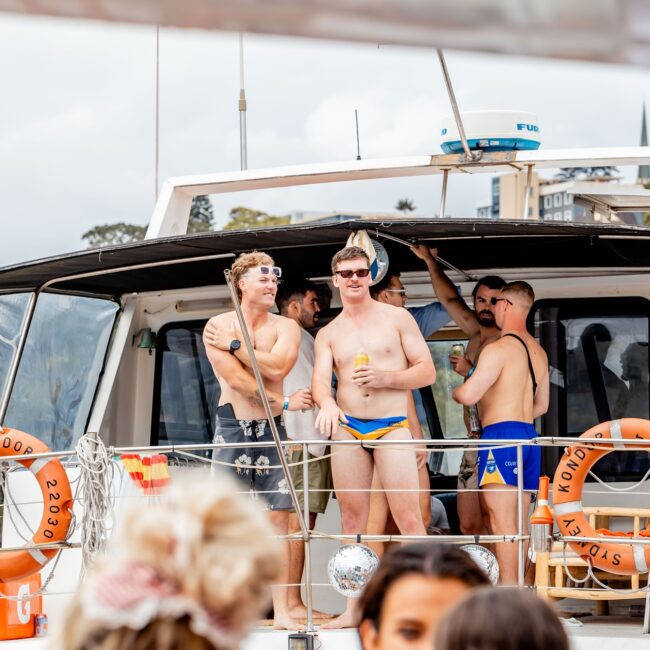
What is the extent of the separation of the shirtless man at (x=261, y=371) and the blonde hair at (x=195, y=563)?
4.94 m

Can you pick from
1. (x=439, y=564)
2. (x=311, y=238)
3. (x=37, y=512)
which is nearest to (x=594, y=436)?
(x=311, y=238)

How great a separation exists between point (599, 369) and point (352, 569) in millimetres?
2620

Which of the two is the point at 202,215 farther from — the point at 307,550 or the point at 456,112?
the point at 307,550

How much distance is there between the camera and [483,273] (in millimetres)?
7926

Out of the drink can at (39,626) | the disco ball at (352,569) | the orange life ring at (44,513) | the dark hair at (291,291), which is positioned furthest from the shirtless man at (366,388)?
the drink can at (39,626)

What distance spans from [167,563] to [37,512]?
244 inches

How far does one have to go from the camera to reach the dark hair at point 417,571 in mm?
2422

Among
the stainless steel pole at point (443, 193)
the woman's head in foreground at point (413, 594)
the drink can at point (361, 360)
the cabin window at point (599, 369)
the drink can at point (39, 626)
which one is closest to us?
the woman's head in foreground at point (413, 594)

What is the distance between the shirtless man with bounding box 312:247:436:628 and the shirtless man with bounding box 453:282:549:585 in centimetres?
39

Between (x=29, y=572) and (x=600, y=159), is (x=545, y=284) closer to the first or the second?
(x=600, y=159)

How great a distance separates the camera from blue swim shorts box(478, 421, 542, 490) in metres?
6.77

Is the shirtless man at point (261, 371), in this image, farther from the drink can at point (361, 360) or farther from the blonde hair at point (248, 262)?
the drink can at point (361, 360)

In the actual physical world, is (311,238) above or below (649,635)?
above

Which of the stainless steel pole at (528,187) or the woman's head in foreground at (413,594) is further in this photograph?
the stainless steel pole at (528,187)
